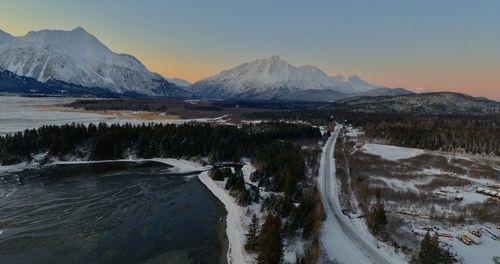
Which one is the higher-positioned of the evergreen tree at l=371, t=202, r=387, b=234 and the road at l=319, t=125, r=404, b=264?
the evergreen tree at l=371, t=202, r=387, b=234

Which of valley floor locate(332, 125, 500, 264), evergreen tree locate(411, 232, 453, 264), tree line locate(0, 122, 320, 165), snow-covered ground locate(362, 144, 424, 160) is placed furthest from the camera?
snow-covered ground locate(362, 144, 424, 160)

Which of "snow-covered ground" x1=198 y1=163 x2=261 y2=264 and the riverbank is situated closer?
the riverbank

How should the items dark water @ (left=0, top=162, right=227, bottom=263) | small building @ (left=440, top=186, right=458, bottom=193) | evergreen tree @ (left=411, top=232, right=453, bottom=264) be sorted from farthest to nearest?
small building @ (left=440, top=186, right=458, bottom=193)
dark water @ (left=0, top=162, right=227, bottom=263)
evergreen tree @ (left=411, top=232, right=453, bottom=264)

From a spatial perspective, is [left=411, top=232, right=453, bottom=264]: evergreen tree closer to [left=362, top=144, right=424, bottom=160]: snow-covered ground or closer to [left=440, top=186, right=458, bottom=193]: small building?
[left=440, top=186, right=458, bottom=193]: small building

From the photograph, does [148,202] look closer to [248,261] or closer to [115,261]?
[115,261]

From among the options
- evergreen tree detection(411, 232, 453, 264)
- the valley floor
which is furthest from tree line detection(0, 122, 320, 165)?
evergreen tree detection(411, 232, 453, 264)

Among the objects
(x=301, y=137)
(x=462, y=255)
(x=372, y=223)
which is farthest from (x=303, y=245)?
(x=301, y=137)

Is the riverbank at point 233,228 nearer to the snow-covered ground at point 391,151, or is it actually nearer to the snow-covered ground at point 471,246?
the snow-covered ground at point 471,246
